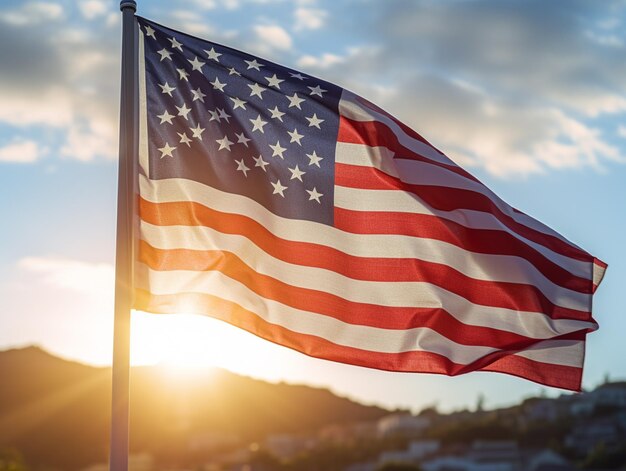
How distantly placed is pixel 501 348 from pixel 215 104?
2.55 metres

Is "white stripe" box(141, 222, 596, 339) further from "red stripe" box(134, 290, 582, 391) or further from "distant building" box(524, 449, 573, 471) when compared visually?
"distant building" box(524, 449, 573, 471)

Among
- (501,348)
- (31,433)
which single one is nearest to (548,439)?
(31,433)

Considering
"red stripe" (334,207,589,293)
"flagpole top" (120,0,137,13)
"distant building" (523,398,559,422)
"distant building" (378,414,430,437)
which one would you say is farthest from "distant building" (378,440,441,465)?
"flagpole top" (120,0,137,13)

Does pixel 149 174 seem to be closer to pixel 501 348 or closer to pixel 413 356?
pixel 413 356

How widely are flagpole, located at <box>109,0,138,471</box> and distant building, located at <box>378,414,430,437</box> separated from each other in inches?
6019

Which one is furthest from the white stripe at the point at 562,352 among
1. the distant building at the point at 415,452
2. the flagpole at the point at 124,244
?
the distant building at the point at 415,452

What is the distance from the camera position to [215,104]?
6410 mm

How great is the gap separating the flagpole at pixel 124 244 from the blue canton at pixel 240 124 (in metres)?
0.36

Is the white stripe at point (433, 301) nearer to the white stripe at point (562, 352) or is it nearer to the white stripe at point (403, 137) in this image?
the white stripe at point (562, 352)

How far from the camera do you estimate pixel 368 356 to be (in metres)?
6.54

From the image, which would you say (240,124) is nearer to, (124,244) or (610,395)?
(124,244)

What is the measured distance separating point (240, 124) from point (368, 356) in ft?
5.88

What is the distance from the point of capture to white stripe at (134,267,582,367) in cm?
618

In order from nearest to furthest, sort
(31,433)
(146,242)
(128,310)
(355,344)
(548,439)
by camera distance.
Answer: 1. (128,310)
2. (146,242)
3. (355,344)
4. (31,433)
5. (548,439)
